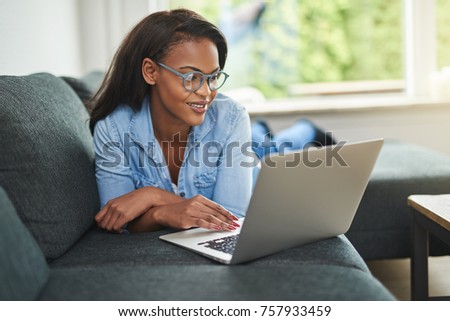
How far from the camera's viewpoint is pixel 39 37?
8.66 feet

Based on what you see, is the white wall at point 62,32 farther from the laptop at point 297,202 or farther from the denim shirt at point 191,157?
the laptop at point 297,202

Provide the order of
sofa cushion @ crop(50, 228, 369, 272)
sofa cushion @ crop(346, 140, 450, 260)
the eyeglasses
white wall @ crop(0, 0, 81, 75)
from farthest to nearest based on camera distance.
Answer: sofa cushion @ crop(346, 140, 450, 260) → white wall @ crop(0, 0, 81, 75) → the eyeglasses → sofa cushion @ crop(50, 228, 369, 272)

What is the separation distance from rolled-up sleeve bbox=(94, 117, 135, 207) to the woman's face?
0.62 ft

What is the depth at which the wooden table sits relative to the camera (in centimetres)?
174

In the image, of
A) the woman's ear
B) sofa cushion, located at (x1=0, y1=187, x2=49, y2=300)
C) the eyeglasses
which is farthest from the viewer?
the woman's ear

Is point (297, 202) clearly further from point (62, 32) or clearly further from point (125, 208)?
point (62, 32)

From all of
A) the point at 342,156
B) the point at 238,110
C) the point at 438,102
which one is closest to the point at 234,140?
the point at 238,110

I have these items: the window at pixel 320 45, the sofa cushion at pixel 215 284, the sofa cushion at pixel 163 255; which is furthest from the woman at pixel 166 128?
the window at pixel 320 45

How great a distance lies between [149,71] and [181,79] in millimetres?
140

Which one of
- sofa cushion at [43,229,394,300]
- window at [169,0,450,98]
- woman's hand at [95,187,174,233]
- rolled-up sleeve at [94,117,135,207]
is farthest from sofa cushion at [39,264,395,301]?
window at [169,0,450,98]

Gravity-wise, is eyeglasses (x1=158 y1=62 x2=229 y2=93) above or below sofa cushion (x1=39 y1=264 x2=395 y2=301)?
above

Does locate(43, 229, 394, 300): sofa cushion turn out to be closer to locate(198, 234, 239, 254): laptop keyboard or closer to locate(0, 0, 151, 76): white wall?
locate(198, 234, 239, 254): laptop keyboard

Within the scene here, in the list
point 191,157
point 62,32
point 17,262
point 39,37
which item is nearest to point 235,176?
point 191,157
